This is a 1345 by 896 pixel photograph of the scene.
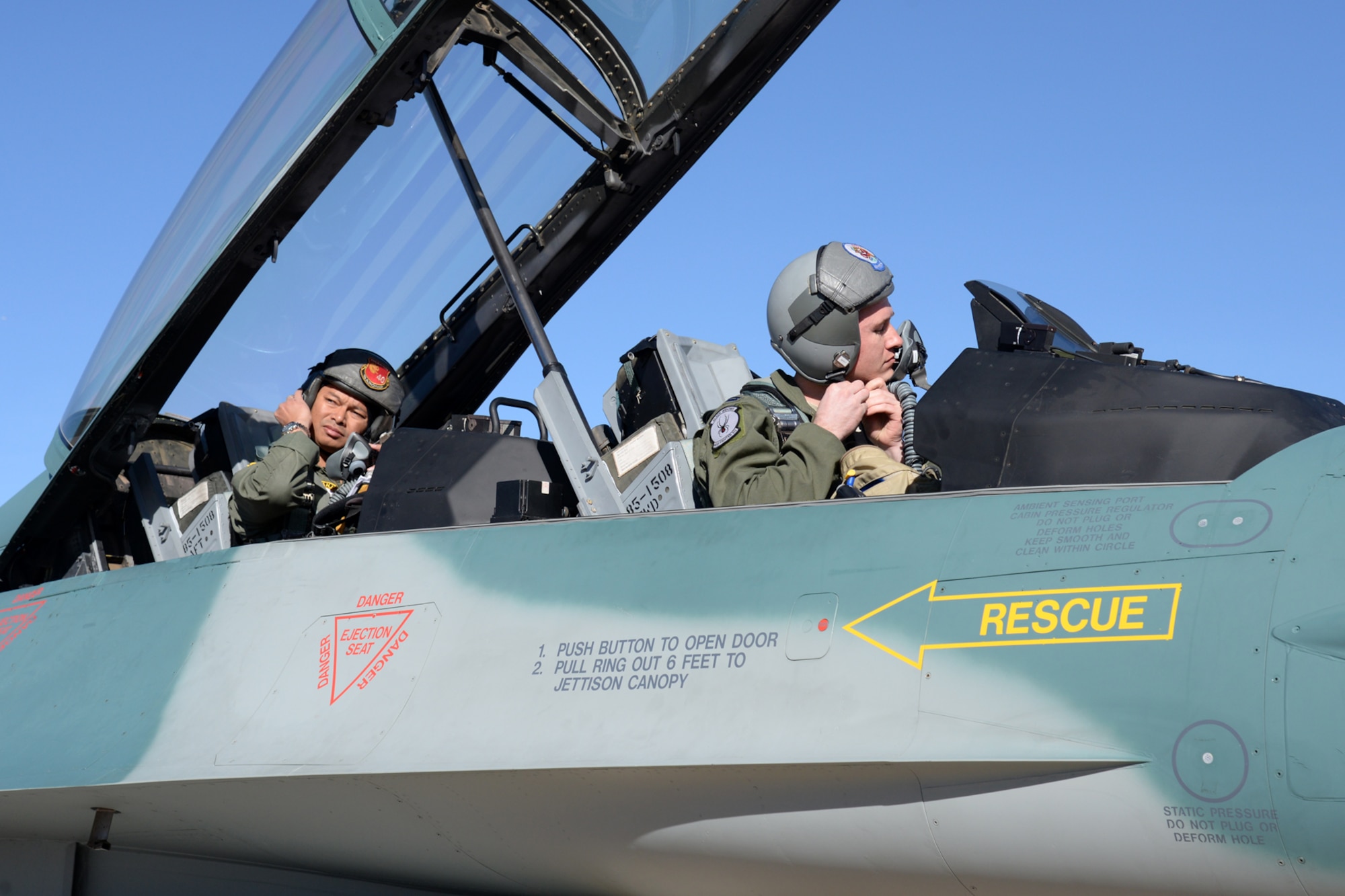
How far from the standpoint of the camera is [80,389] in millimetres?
4395

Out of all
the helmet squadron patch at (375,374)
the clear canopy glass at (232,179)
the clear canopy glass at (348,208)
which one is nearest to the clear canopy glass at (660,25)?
the clear canopy glass at (348,208)

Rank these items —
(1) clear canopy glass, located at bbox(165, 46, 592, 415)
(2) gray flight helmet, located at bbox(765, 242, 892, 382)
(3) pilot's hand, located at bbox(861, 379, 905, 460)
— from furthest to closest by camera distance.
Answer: (1) clear canopy glass, located at bbox(165, 46, 592, 415) < (2) gray flight helmet, located at bbox(765, 242, 892, 382) < (3) pilot's hand, located at bbox(861, 379, 905, 460)

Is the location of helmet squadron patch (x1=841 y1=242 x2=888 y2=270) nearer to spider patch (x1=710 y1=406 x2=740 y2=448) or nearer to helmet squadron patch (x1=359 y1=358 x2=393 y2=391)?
spider patch (x1=710 y1=406 x2=740 y2=448)

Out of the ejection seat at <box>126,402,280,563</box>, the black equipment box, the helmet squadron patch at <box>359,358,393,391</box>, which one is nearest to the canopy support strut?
the black equipment box

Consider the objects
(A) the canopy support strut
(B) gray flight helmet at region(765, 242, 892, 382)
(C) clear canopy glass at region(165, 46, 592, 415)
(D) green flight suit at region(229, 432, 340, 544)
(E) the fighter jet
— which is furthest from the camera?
(C) clear canopy glass at region(165, 46, 592, 415)

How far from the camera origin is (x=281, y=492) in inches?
159

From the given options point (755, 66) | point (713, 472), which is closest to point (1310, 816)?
point (713, 472)

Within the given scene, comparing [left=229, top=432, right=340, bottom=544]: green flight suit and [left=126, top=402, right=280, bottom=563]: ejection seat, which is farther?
[left=126, top=402, right=280, bottom=563]: ejection seat

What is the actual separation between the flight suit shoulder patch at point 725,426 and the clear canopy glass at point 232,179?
157 centimetres

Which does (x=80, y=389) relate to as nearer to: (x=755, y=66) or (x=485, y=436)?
(x=485, y=436)

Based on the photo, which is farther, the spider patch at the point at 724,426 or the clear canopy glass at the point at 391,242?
the clear canopy glass at the point at 391,242

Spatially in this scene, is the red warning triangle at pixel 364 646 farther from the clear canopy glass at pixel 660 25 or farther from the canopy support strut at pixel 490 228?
the clear canopy glass at pixel 660 25

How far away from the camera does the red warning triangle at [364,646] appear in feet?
9.39

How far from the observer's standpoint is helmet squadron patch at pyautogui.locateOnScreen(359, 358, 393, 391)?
14.6 ft
